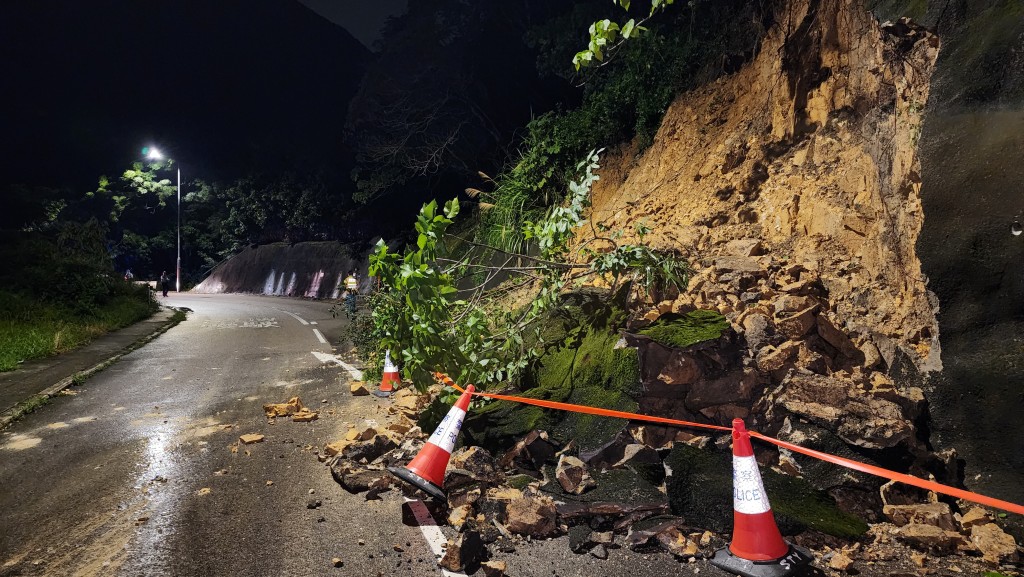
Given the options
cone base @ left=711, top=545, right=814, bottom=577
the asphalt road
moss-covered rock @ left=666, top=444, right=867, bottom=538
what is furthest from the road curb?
cone base @ left=711, top=545, right=814, bottom=577

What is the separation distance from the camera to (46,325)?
11.5 meters

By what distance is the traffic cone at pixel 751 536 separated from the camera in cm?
285

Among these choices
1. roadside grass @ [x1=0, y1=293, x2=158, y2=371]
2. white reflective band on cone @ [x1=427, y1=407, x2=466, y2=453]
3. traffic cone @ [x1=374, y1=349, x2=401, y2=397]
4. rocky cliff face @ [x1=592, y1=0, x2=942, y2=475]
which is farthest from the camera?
roadside grass @ [x1=0, y1=293, x2=158, y2=371]

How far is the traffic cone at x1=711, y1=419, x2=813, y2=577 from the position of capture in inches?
112

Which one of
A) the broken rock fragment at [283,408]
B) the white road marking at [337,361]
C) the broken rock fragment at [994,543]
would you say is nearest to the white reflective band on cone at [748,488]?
the broken rock fragment at [994,543]

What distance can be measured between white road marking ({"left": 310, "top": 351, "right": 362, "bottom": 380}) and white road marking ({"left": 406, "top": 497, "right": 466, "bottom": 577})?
448 cm

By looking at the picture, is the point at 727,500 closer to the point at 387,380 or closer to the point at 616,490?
the point at 616,490

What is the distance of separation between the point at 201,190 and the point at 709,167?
4542 cm

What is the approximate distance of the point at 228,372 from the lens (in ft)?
27.5

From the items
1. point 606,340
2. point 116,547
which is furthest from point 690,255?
point 116,547

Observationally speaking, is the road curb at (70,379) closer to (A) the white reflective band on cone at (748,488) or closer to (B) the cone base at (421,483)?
(B) the cone base at (421,483)

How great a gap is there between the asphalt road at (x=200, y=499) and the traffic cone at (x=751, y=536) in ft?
0.48

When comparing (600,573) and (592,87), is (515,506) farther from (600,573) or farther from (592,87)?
(592,87)

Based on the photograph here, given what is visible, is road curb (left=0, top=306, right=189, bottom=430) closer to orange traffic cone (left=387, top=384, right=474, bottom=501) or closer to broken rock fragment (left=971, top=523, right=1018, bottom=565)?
orange traffic cone (left=387, top=384, right=474, bottom=501)
